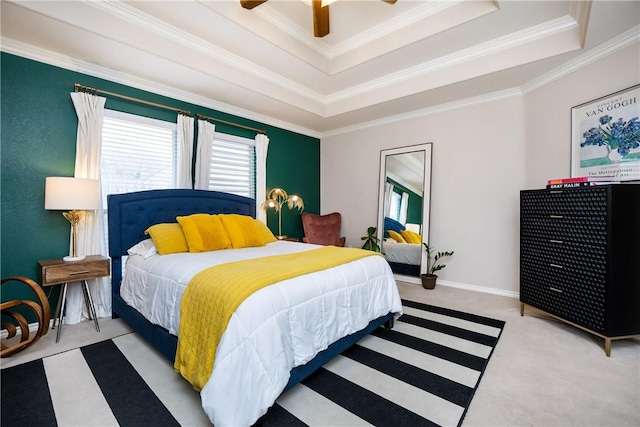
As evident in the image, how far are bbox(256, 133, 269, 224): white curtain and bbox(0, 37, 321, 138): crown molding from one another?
36 centimetres

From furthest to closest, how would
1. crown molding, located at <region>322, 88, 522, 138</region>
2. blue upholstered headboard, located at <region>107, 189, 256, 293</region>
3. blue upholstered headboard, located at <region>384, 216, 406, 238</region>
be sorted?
1. blue upholstered headboard, located at <region>384, 216, 406, 238</region>
2. crown molding, located at <region>322, 88, 522, 138</region>
3. blue upholstered headboard, located at <region>107, 189, 256, 293</region>

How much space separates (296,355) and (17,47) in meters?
3.65

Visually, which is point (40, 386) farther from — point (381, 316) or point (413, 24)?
point (413, 24)

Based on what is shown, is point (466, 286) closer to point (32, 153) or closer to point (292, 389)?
point (292, 389)

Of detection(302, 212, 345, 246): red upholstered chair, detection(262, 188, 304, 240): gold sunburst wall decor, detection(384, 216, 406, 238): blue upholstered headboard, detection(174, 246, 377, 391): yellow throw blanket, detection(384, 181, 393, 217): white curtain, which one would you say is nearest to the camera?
detection(174, 246, 377, 391): yellow throw blanket

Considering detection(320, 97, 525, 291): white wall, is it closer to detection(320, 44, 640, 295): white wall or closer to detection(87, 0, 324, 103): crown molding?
detection(320, 44, 640, 295): white wall

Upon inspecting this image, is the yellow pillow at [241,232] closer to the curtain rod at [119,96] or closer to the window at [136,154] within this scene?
the window at [136,154]

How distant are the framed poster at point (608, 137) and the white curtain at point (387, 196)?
2309 mm

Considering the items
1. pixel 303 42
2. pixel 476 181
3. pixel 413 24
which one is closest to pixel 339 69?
pixel 303 42

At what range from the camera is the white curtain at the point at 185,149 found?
353 centimetres

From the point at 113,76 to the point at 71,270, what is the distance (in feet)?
6.90

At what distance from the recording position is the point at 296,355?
5.43 ft

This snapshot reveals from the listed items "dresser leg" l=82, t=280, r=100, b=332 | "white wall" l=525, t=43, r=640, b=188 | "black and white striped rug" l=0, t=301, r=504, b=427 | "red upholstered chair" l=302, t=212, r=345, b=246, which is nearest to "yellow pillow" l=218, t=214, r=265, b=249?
"black and white striped rug" l=0, t=301, r=504, b=427

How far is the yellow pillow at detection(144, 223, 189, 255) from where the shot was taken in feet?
8.82
